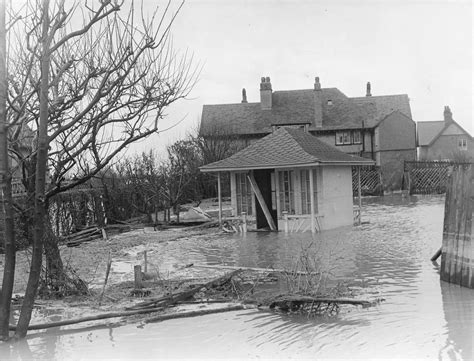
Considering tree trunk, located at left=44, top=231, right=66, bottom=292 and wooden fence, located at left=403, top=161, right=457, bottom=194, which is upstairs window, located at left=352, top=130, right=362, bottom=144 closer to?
wooden fence, located at left=403, top=161, right=457, bottom=194

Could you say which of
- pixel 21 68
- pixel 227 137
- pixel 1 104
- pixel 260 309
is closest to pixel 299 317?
pixel 260 309

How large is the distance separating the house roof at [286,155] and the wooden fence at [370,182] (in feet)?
67.7

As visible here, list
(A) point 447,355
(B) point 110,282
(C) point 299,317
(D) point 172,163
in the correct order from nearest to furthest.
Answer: (A) point 447,355
(C) point 299,317
(B) point 110,282
(D) point 172,163

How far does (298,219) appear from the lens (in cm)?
2153

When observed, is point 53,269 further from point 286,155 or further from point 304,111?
point 304,111

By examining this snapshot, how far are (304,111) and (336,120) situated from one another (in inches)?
120

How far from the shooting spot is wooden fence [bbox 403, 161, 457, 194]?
142 feet

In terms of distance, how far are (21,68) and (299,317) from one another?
6.45 metres

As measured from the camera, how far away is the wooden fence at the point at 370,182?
4447 centimetres

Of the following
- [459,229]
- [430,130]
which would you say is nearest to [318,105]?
[430,130]

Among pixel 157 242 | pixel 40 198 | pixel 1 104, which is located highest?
pixel 1 104

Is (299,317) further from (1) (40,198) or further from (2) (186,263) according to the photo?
(2) (186,263)

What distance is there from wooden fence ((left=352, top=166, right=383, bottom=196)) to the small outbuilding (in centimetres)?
2066

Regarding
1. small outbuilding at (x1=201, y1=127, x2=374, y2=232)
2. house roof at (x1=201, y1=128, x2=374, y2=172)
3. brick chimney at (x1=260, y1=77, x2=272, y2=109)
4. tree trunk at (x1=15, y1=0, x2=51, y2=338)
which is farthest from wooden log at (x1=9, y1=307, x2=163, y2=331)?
brick chimney at (x1=260, y1=77, x2=272, y2=109)
